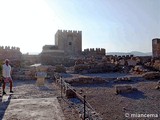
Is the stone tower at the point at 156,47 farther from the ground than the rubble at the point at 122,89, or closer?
farther from the ground

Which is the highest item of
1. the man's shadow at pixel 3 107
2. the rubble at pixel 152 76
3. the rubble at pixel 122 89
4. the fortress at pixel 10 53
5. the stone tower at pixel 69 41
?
the stone tower at pixel 69 41

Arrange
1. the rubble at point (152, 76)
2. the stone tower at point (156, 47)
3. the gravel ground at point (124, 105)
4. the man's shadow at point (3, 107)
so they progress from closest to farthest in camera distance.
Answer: the man's shadow at point (3, 107) < the gravel ground at point (124, 105) < the rubble at point (152, 76) < the stone tower at point (156, 47)

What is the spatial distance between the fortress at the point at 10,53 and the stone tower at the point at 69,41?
14.7 metres

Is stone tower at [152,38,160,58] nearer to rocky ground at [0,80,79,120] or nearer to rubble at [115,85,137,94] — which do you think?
rubble at [115,85,137,94]

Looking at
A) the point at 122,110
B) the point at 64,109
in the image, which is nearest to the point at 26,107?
the point at 64,109

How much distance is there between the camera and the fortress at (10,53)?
111ft

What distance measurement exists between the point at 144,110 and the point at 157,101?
1.82 meters

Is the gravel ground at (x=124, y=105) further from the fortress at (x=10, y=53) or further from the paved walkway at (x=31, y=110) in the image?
the fortress at (x=10, y=53)

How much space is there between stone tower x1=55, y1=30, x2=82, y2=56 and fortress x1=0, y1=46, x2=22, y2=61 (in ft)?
48.2

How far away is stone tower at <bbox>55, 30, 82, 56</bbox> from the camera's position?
166ft

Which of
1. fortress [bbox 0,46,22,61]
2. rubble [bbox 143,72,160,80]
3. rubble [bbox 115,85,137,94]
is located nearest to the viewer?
rubble [bbox 115,85,137,94]

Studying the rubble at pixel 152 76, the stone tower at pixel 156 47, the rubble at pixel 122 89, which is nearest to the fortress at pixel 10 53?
the stone tower at pixel 156 47

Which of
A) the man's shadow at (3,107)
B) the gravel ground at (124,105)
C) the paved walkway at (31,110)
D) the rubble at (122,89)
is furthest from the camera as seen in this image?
the rubble at (122,89)

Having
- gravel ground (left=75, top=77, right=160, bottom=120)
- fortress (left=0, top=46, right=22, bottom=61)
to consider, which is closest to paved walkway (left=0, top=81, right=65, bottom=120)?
gravel ground (left=75, top=77, right=160, bottom=120)
